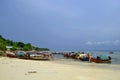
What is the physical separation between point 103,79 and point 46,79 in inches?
158

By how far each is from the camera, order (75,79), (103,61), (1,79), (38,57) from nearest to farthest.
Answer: (1,79) → (75,79) → (103,61) → (38,57)

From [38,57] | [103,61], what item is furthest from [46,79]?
[38,57]

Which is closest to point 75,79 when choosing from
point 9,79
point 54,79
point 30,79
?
point 54,79

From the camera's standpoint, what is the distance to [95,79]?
15000mm

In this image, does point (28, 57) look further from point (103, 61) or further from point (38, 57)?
point (103, 61)

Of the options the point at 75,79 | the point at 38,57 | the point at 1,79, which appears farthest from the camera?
the point at 38,57

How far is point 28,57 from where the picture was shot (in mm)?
55812

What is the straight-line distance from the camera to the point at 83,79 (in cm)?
1480

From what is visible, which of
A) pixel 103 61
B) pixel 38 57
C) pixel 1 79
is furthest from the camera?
pixel 38 57

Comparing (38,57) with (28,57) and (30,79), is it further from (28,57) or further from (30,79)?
(30,79)

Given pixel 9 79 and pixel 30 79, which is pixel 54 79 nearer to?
pixel 30 79

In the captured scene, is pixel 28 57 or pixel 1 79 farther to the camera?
pixel 28 57

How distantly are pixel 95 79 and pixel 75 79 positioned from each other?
1.40 meters

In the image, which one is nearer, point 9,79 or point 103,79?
point 9,79
